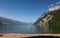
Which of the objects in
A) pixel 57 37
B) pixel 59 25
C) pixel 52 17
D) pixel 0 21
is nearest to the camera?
pixel 57 37

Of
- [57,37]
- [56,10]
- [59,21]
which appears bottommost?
[57,37]

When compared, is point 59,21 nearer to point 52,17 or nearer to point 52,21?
point 52,21

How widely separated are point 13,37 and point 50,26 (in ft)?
53.3

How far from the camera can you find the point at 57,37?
1825 cm

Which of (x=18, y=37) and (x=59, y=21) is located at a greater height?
(x=59, y=21)

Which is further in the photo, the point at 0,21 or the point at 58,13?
the point at 0,21

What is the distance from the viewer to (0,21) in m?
54.5

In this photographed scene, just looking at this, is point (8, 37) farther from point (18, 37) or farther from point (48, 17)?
point (48, 17)

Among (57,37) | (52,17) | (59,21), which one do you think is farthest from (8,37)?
(52,17)

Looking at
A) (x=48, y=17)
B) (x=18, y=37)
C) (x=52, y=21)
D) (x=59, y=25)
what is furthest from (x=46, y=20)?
(x=18, y=37)

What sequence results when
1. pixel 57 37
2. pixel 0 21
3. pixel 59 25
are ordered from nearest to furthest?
pixel 57 37 < pixel 59 25 < pixel 0 21

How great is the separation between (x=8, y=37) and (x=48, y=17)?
74.7 feet

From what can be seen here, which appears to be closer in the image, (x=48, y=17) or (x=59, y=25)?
(x=59, y=25)

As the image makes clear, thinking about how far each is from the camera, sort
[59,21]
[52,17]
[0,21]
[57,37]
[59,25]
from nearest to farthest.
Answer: [57,37], [59,25], [59,21], [52,17], [0,21]
